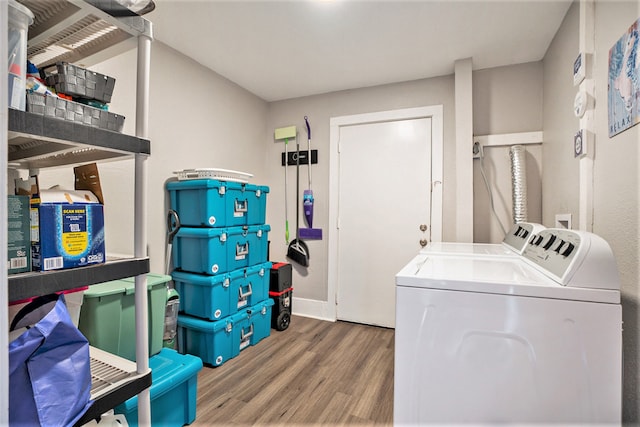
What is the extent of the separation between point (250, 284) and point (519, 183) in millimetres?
2284

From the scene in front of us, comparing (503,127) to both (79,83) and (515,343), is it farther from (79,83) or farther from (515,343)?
(79,83)

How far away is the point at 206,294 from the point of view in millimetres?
2184

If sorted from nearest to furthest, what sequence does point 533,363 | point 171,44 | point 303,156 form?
point 533,363 → point 171,44 → point 303,156

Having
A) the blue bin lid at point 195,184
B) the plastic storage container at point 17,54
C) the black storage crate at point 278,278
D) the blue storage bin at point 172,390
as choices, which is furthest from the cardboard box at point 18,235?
the black storage crate at point 278,278

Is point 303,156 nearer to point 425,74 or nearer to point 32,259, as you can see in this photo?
point 425,74

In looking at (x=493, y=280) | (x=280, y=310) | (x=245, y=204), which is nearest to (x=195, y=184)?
(x=245, y=204)

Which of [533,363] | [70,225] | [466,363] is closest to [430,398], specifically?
[466,363]

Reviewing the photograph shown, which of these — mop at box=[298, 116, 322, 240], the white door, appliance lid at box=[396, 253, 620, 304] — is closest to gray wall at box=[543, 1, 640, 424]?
appliance lid at box=[396, 253, 620, 304]

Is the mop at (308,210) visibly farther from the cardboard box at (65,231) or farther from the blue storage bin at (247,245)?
the cardboard box at (65,231)

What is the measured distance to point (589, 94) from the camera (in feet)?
4.90

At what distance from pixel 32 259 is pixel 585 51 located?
7.94ft

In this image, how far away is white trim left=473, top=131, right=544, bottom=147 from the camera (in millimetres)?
2428

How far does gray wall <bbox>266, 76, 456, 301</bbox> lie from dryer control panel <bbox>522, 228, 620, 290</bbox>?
1.70 meters

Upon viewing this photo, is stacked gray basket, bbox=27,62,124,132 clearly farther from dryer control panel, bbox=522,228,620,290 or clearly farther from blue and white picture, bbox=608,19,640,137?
blue and white picture, bbox=608,19,640,137
